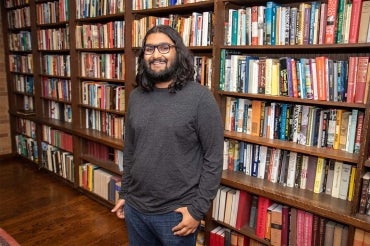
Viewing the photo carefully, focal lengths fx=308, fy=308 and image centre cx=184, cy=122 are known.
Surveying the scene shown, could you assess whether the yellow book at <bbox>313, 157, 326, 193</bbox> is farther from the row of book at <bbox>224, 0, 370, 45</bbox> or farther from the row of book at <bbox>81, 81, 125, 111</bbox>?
the row of book at <bbox>81, 81, 125, 111</bbox>

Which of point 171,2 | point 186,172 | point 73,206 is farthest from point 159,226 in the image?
point 73,206

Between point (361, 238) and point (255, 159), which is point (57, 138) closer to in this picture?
point (255, 159)

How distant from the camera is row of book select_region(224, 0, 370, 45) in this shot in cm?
152

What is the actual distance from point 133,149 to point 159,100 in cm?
33

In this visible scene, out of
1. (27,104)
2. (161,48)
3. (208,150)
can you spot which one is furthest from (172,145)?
(27,104)

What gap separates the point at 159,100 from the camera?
1.33 metres

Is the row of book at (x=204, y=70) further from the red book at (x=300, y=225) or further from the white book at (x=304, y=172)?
the red book at (x=300, y=225)

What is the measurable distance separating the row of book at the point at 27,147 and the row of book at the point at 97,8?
1.97 metres

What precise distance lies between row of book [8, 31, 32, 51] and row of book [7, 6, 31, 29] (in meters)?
0.10

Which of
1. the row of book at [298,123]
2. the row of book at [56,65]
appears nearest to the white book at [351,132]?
the row of book at [298,123]

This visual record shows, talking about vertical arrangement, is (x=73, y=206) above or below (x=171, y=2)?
below

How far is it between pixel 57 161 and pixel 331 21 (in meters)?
3.27

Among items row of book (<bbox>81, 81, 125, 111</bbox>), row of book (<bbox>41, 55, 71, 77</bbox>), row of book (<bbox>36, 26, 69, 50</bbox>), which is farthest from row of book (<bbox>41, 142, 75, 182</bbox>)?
row of book (<bbox>36, 26, 69, 50</bbox>)

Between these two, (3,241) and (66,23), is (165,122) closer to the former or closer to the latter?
(3,241)
